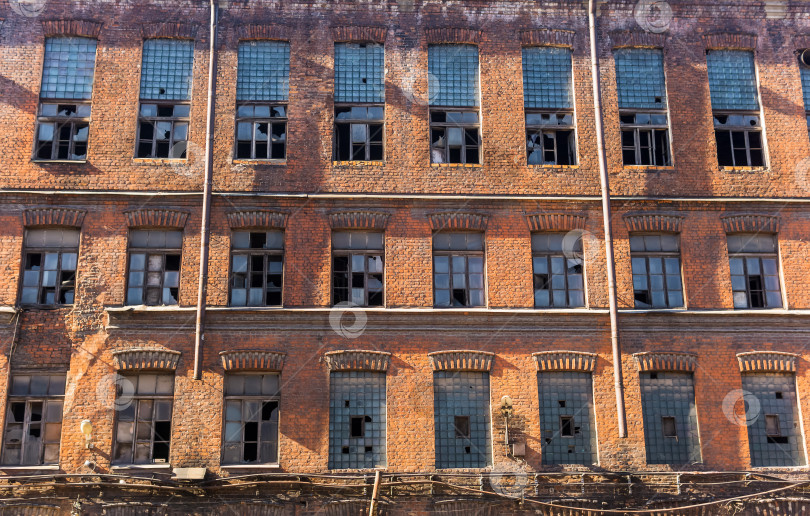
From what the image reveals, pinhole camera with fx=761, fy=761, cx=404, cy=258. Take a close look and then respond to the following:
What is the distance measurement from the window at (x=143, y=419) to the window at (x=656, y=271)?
37.4 ft

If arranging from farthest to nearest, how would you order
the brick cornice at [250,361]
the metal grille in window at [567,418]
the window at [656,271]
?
the window at [656,271] → the metal grille in window at [567,418] → the brick cornice at [250,361]

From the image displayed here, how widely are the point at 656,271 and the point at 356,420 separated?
8153 millimetres

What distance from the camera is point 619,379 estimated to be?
1742cm

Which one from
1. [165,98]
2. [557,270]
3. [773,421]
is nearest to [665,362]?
[773,421]

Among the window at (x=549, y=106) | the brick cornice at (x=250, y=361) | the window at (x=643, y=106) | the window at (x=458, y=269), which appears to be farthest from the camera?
the window at (x=643, y=106)

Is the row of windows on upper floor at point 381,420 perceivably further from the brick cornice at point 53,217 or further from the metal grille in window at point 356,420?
the brick cornice at point 53,217

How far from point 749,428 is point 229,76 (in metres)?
15.2

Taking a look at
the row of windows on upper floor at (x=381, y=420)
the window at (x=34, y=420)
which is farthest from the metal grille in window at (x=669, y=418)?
the window at (x=34, y=420)

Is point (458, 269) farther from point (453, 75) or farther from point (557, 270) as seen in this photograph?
point (453, 75)

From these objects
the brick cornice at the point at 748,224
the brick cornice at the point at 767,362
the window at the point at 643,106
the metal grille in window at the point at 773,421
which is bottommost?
the metal grille in window at the point at 773,421

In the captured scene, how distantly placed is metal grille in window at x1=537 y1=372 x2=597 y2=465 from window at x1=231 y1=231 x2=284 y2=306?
21.9 feet

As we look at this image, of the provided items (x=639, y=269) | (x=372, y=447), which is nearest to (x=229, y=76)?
(x=372, y=447)

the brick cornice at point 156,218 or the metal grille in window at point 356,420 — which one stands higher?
the brick cornice at point 156,218

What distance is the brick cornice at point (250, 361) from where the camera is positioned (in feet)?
56.9
